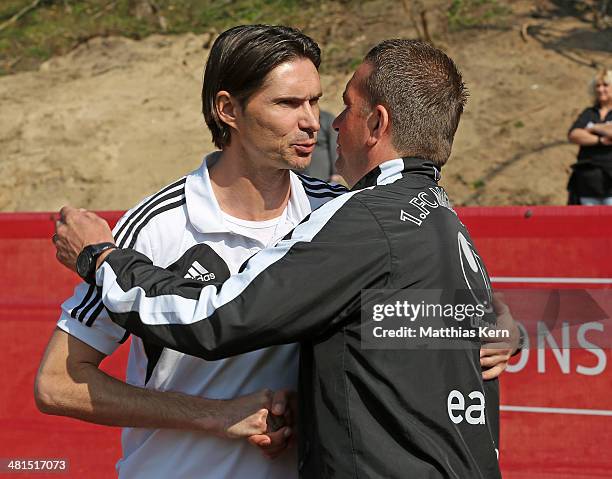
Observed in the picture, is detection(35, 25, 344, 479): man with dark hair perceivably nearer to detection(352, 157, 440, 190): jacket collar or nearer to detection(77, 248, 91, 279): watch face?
detection(77, 248, 91, 279): watch face

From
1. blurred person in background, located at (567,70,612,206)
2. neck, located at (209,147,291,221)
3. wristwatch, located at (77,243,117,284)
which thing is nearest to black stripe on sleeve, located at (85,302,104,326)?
wristwatch, located at (77,243,117,284)

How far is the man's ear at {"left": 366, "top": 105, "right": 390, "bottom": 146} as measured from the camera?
9.07 feet

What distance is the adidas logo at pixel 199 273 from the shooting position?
9.46 ft

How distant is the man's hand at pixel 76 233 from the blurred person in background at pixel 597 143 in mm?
6898

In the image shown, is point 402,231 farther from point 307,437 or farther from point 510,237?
point 510,237

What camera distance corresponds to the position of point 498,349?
9.91ft

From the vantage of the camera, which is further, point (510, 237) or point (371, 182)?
point (510, 237)

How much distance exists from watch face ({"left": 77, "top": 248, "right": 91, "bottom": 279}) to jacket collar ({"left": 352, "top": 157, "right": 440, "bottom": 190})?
0.79 m

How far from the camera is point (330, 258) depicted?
2.45m

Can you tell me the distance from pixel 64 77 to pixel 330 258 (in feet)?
44.0

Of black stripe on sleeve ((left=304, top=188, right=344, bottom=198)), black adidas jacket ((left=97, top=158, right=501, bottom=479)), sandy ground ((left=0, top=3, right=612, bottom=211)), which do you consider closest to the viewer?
black adidas jacket ((left=97, top=158, right=501, bottom=479))

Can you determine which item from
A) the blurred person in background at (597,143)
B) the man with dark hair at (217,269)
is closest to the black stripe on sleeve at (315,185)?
the man with dark hair at (217,269)

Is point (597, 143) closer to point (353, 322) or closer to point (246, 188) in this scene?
point (246, 188)

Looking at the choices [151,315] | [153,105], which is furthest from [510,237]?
[153,105]
